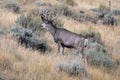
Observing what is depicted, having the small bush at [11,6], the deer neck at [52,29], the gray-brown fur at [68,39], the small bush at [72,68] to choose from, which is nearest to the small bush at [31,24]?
the deer neck at [52,29]

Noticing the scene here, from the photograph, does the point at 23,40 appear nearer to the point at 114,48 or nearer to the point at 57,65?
the point at 57,65

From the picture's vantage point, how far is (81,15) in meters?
22.3

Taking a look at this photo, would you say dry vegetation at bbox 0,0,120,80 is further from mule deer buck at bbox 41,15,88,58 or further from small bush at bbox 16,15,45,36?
mule deer buck at bbox 41,15,88,58

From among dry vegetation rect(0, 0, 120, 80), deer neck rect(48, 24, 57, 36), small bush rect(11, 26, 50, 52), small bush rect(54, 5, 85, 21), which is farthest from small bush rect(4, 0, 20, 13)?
small bush rect(11, 26, 50, 52)

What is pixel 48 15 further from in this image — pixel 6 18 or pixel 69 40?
pixel 69 40

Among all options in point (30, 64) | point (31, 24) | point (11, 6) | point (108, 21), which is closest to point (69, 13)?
point (108, 21)

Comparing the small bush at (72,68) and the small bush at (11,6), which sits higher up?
the small bush at (72,68)

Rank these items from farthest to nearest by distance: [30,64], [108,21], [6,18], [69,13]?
[108,21]
[69,13]
[6,18]
[30,64]

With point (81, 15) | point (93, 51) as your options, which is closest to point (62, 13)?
point (81, 15)

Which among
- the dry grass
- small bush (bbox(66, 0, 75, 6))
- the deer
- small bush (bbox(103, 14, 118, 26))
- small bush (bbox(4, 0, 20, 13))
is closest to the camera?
the deer

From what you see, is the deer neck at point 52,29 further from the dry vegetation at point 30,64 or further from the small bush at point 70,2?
the small bush at point 70,2

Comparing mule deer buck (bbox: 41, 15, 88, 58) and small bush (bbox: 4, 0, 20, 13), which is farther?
small bush (bbox: 4, 0, 20, 13)

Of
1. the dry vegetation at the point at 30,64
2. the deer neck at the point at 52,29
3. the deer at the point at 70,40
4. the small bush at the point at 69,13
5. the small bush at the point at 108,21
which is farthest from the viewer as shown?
the small bush at the point at 108,21

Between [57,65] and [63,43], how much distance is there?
9.51 feet
